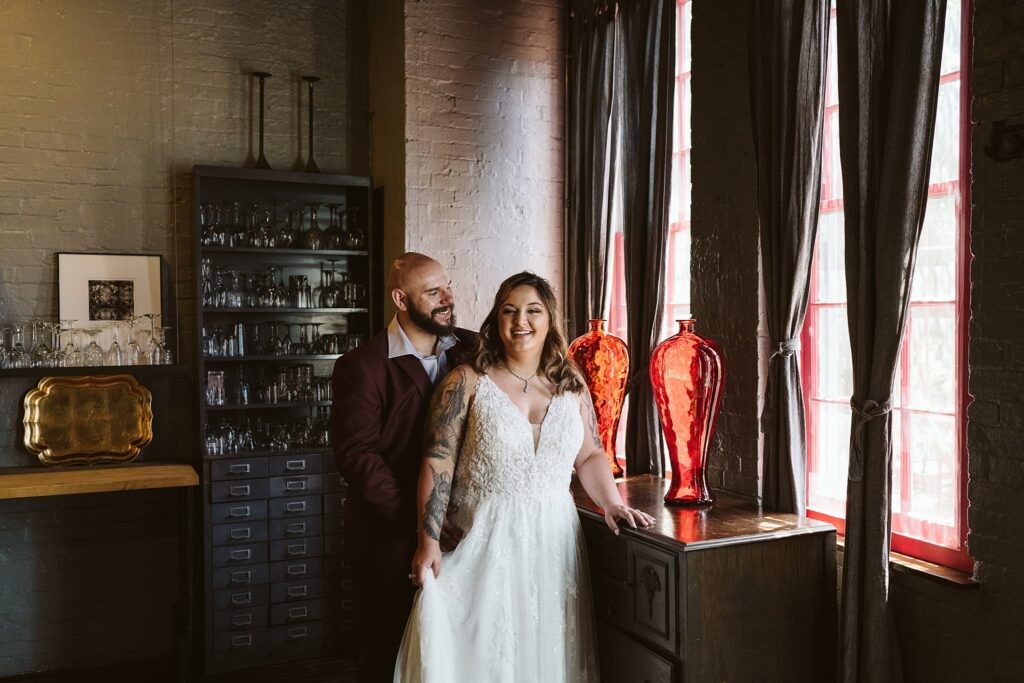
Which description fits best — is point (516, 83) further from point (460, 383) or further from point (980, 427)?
point (980, 427)

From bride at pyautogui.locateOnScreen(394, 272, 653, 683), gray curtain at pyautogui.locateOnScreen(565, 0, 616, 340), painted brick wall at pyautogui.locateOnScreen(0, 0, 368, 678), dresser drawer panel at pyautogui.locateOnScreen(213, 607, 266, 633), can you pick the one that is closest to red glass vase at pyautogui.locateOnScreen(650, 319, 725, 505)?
bride at pyautogui.locateOnScreen(394, 272, 653, 683)

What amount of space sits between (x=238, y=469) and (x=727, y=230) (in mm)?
2749

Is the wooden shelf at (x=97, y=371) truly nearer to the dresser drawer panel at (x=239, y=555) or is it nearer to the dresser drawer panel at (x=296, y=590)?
the dresser drawer panel at (x=239, y=555)

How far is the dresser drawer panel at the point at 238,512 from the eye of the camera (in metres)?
4.52

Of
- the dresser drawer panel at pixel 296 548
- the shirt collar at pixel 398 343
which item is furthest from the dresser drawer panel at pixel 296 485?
the shirt collar at pixel 398 343

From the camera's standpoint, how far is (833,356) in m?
3.20

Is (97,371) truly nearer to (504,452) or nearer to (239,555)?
(239,555)

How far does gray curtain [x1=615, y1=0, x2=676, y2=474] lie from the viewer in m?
3.93

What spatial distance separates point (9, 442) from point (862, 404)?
4.12 meters

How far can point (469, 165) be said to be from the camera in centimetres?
476

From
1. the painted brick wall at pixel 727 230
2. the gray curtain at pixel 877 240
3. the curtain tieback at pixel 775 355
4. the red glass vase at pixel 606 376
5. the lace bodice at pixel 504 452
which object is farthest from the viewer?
the red glass vase at pixel 606 376

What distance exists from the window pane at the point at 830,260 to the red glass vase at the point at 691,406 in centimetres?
46

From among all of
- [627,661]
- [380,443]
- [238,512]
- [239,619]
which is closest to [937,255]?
[627,661]

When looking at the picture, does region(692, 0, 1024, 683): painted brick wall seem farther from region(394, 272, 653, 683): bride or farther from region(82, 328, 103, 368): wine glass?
region(82, 328, 103, 368): wine glass
